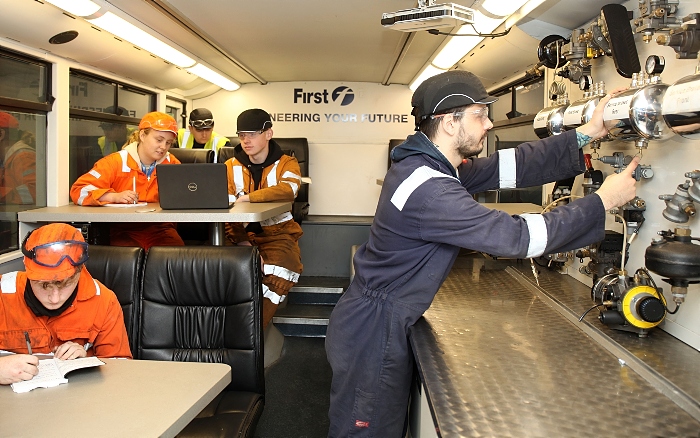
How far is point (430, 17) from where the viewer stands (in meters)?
3.07

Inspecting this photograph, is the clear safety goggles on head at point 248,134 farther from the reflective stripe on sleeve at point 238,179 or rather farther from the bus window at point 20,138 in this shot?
the bus window at point 20,138

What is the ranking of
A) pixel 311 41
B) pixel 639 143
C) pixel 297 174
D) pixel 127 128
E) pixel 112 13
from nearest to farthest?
pixel 639 143 < pixel 112 13 < pixel 297 174 < pixel 311 41 < pixel 127 128

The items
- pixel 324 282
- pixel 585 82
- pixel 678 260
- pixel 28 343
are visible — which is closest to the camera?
pixel 678 260

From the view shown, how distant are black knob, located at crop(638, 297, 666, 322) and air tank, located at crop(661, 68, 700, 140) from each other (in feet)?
1.90

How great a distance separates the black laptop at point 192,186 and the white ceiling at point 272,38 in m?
1.04

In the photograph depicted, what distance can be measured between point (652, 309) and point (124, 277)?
81.2 inches

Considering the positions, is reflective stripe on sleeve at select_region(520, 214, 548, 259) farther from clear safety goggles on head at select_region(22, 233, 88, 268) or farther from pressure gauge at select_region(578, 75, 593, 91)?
clear safety goggles on head at select_region(22, 233, 88, 268)

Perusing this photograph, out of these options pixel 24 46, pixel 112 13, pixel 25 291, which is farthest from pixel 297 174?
pixel 25 291

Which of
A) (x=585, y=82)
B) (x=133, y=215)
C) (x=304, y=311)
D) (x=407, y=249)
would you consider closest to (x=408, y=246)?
(x=407, y=249)

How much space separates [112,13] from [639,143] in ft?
10.5

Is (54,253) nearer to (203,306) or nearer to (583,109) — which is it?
(203,306)

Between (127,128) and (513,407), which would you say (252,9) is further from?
(513,407)

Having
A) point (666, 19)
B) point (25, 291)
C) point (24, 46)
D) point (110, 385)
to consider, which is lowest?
point (110, 385)

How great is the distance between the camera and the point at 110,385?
1.76 meters
